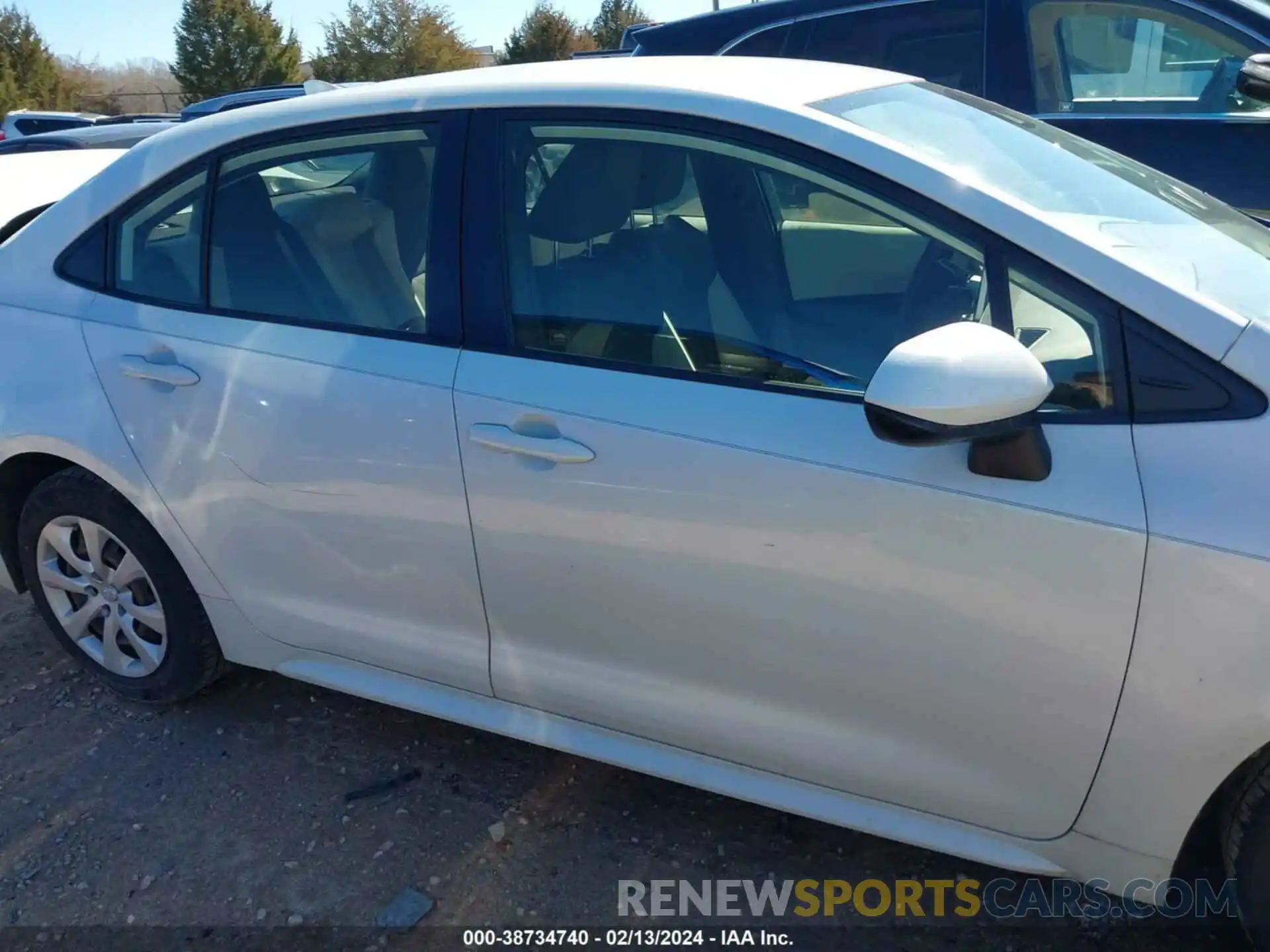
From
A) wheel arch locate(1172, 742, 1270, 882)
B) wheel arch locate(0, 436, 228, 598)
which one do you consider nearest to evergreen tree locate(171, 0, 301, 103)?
wheel arch locate(0, 436, 228, 598)

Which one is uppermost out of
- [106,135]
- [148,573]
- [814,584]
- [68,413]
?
[106,135]

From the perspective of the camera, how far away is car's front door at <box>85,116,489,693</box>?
7.61 ft

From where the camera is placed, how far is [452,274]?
2.29 metres

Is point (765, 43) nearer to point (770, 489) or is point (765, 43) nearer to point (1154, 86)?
point (1154, 86)

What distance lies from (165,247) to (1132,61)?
3967 mm

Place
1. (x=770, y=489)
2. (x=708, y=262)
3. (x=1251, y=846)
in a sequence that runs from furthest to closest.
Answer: (x=708, y=262)
(x=770, y=489)
(x=1251, y=846)

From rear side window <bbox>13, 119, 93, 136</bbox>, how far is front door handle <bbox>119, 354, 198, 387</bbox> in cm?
1149

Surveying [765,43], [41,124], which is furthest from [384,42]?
[765,43]

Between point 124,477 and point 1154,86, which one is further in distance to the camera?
point 1154,86

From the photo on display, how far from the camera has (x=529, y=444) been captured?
2141 millimetres

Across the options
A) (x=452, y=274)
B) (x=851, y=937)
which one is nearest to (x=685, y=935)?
(x=851, y=937)

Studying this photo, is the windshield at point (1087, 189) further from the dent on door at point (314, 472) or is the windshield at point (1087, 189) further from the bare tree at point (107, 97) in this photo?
the bare tree at point (107, 97)

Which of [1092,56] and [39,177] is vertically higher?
[1092,56]

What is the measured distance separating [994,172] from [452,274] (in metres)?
1.12
